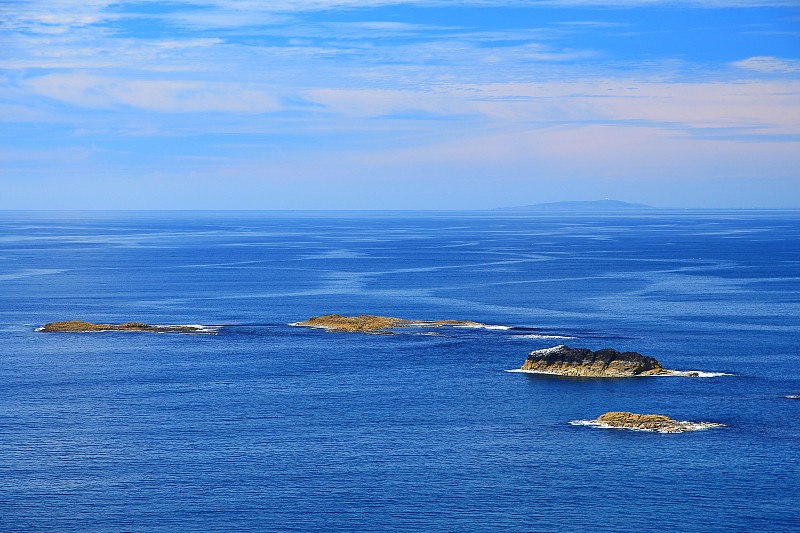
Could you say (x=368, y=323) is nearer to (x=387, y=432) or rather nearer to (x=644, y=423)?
(x=387, y=432)

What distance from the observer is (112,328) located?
5492 inches

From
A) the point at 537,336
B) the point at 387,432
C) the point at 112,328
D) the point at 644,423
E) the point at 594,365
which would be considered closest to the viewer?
the point at 387,432

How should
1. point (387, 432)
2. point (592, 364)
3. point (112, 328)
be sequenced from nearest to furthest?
point (387, 432) → point (592, 364) → point (112, 328)

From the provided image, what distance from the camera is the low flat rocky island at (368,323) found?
140m

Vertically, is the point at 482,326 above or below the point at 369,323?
below

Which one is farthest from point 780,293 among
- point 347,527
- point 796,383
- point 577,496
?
point 347,527

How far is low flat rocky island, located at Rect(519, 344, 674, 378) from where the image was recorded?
109 metres

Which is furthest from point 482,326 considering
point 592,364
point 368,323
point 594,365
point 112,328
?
point 112,328

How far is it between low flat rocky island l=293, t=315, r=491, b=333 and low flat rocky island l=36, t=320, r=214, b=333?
1455 centimetres

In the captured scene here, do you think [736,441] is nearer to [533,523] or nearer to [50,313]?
[533,523]

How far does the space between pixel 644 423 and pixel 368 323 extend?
60644 mm

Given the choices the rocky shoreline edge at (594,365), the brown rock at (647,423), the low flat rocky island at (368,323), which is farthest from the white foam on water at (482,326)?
the brown rock at (647,423)

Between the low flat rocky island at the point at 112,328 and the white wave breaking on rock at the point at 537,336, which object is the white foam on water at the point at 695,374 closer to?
the white wave breaking on rock at the point at 537,336

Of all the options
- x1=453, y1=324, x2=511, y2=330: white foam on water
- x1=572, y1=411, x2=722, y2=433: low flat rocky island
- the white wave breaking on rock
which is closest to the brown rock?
x1=572, y1=411, x2=722, y2=433: low flat rocky island
